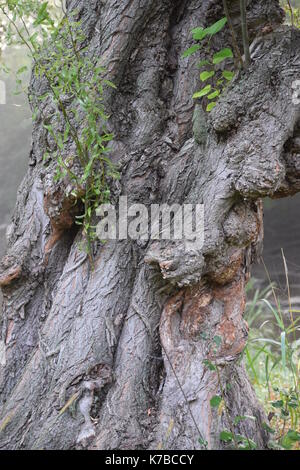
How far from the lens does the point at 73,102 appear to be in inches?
78.2

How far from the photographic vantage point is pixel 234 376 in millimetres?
1947

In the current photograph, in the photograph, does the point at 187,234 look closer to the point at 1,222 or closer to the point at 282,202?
the point at 282,202

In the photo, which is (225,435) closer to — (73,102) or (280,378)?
(73,102)

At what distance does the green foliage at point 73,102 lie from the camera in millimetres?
1641

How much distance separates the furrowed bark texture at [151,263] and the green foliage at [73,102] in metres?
0.10

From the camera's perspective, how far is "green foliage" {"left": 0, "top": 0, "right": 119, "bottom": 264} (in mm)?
1641

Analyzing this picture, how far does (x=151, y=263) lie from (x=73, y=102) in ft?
2.46

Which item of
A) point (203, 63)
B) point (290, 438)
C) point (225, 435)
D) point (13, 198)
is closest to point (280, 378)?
point (290, 438)

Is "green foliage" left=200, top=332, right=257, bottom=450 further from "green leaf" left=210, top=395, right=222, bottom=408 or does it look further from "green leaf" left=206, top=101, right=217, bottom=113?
"green leaf" left=206, top=101, right=217, bottom=113

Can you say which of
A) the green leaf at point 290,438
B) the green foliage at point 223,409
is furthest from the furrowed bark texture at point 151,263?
the green leaf at point 290,438

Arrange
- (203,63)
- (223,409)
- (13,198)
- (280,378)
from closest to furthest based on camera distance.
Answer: (223,409), (203,63), (280,378), (13,198)

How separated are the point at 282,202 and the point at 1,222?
12.4ft

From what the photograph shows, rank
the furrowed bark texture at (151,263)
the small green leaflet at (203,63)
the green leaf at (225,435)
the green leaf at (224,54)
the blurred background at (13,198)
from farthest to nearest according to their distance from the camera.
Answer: the blurred background at (13,198) → the small green leaflet at (203,63) → the green leaf at (224,54) → the furrowed bark texture at (151,263) → the green leaf at (225,435)

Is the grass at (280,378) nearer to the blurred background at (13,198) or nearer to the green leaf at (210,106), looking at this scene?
the blurred background at (13,198)
